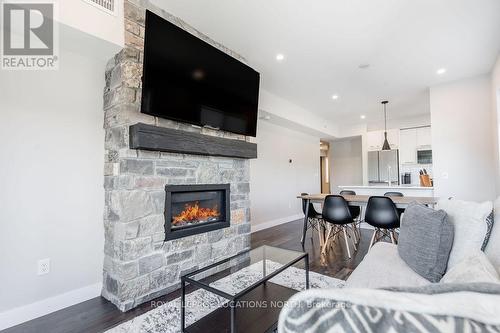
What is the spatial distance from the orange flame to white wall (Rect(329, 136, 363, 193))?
20.8 feet

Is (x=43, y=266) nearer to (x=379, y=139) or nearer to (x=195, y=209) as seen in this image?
(x=195, y=209)

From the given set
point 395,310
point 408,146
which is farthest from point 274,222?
point 395,310

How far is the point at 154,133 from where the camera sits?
220 cm

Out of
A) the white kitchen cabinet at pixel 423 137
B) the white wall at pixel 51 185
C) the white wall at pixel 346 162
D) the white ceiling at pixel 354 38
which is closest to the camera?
the white wall at pixel 51 185

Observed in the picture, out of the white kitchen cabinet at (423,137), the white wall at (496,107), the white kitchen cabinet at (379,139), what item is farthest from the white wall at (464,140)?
the white kitchen cabinet at (379,139)

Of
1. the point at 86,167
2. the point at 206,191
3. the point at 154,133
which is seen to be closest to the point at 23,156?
the point at 86,167

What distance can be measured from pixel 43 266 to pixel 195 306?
1.27 metres

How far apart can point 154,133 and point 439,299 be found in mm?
2162

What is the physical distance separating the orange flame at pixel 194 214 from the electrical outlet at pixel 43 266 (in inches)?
40.7

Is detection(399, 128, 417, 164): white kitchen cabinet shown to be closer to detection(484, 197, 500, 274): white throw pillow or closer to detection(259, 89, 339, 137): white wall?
detection(259, 89, 339, 137): white wall

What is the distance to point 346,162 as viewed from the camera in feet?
27.5

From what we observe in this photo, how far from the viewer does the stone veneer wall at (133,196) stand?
6.97 ft

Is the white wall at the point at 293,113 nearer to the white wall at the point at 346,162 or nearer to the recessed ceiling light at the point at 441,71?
the white wall at the point at 346,162

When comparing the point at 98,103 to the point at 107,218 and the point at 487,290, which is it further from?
the point at 487,290
